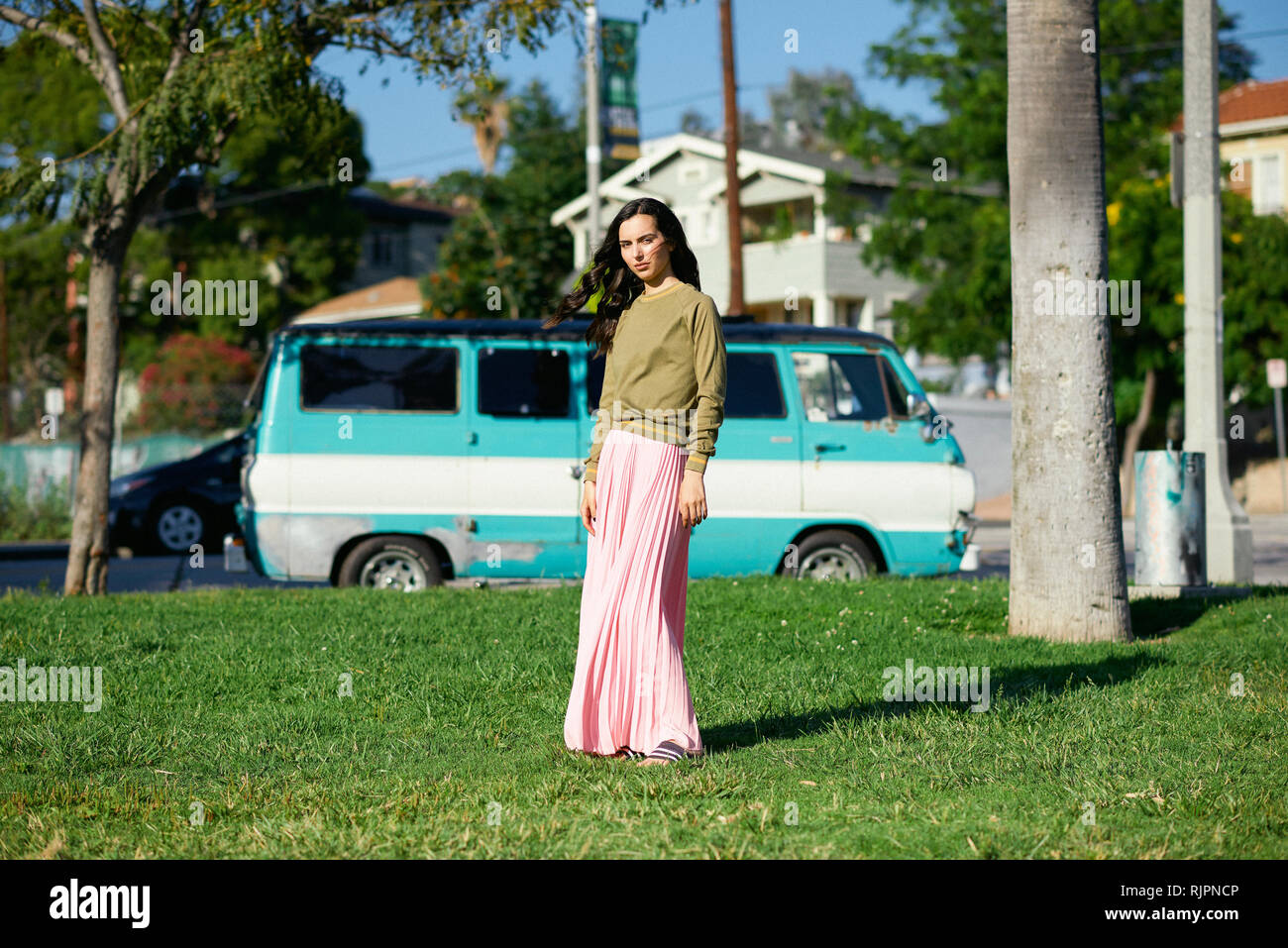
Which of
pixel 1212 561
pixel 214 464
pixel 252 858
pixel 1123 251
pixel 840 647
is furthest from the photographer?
pixel 1123 251

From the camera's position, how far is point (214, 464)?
57.3 ft

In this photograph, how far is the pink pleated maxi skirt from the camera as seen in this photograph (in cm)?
493

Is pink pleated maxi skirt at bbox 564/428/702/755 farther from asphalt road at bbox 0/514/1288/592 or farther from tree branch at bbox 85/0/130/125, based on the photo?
tree branch at bbox 85/0/130/125

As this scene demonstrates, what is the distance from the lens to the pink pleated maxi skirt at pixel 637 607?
16.2ft

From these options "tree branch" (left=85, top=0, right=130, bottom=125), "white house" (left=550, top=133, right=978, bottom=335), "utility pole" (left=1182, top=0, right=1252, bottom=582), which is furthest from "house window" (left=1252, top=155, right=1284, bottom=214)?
"tree branch" (left=85, top=0, right=130, bottom=125)

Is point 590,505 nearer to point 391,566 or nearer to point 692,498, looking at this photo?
point 692,498

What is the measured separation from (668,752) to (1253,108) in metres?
34.9

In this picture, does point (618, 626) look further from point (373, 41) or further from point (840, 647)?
point (373, 41)

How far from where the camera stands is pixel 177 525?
17.2 metres

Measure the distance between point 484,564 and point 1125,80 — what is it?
28.4 meters

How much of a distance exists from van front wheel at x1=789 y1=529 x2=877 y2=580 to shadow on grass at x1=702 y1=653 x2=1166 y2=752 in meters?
3.72

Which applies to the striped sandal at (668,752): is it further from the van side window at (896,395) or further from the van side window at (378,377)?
the van side window at (896,395)

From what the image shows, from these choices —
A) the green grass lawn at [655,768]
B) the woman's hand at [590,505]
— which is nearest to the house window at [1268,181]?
the green grass lawn at [655,768]
